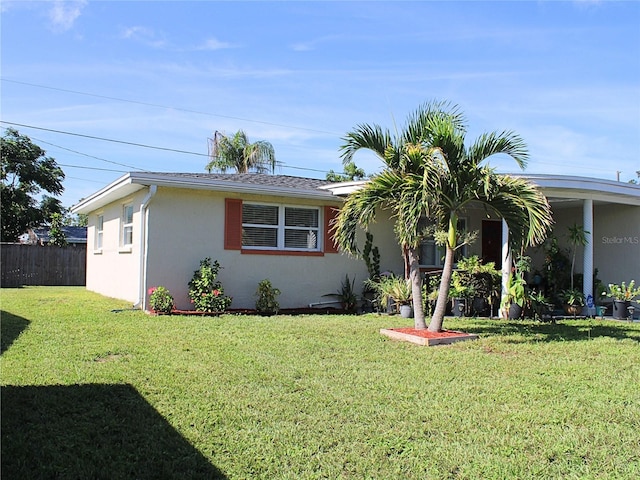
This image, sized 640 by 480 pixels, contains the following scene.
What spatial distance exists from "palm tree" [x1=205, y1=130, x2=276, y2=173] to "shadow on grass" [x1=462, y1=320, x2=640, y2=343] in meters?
18.8

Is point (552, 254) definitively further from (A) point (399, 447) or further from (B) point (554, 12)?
(A) point (399, 447)

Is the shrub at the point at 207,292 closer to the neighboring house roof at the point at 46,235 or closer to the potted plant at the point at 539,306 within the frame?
the potted plant at the point at 539,306

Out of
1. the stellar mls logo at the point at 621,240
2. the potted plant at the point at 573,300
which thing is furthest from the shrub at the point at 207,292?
the stellar mls logo at the point at 621,240

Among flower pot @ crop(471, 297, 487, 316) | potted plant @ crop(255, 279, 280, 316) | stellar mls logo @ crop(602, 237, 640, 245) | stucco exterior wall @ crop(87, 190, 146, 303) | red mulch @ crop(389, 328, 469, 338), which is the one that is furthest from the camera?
stellar mls logo @ crop(602, 237, 640, 245)

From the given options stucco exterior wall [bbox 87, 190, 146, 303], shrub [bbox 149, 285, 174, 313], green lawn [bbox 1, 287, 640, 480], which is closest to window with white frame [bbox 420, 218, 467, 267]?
green lawn [bbox 1, 287, 640, 480]

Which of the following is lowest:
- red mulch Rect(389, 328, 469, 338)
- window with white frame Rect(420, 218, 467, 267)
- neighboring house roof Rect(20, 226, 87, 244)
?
red mulch Rect(389, 328, 469, 338)

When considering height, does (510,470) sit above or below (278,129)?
below

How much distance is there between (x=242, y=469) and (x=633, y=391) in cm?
416

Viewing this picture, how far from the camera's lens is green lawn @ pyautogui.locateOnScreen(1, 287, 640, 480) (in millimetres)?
3453

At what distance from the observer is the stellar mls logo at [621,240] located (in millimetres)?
12759

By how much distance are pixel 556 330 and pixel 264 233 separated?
6571mm

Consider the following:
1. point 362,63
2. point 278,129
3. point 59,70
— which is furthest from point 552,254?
point 278,129

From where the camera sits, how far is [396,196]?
8383mm

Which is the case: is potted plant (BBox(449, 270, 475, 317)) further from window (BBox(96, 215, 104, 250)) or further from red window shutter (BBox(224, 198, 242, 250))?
window (BBox(96, 215, 104, 250))
